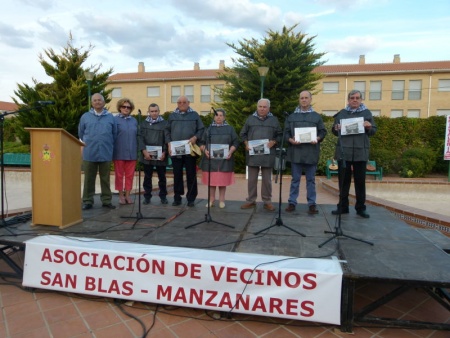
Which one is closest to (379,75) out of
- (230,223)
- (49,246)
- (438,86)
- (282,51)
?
(438,86)

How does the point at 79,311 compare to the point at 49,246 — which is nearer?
the point at 79,311

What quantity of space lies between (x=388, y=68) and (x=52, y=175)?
3027cm

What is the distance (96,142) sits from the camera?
462 cm

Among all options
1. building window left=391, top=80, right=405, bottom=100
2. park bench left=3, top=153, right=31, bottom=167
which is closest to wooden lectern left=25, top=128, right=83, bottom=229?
park bench left=3, top=153, right=31, bottom=167

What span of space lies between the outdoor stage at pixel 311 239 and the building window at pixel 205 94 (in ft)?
84.8

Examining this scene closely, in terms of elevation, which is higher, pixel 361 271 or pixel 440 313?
pixel 361 271

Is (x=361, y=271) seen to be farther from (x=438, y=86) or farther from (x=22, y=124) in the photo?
(x=438, y=86)

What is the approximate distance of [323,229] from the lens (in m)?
3.74

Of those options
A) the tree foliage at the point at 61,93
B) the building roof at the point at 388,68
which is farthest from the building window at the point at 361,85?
the tree foliage at the point at 61,93

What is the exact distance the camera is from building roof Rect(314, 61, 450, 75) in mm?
26297

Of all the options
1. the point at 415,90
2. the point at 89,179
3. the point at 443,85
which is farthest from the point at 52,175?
the point at 443,85

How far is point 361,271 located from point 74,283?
2395 millimetres

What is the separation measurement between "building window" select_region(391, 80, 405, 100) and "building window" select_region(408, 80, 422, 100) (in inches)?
20.8

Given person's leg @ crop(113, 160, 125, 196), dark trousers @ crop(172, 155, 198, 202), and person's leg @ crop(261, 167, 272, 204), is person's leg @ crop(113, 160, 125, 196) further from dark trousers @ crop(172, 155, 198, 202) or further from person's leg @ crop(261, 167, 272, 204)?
person's leg @ crop(261, 167, 272, 204)
